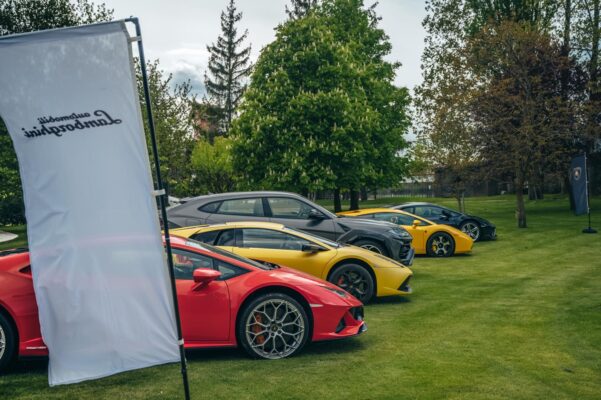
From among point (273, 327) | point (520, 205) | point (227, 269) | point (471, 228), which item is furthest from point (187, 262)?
point (520, 205)

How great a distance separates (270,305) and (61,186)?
3.14 metres

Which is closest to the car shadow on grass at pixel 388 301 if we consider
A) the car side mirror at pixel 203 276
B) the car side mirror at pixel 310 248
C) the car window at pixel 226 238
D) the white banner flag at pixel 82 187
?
the car side mirror at pixel 310 248

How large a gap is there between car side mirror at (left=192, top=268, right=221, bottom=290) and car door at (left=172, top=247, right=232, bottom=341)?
42 millimetres

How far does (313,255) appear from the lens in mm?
10477

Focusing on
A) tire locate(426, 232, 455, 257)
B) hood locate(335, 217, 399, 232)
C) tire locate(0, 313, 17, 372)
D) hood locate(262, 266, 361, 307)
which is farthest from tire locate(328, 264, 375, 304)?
tire locate(426, 232, 455, 257)

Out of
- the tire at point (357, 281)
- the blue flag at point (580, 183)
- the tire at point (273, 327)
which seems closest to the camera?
the tire at point (273, 327)

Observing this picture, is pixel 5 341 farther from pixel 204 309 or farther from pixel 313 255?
pixel 313 255

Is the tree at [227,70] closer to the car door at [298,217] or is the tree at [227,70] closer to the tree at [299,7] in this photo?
the tree at [299,7]

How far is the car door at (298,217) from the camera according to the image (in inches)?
549

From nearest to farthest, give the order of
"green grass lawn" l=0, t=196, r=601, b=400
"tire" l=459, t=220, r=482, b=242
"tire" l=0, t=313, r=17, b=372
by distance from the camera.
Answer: "green grass lawn" l=0, t=196, r=601, b=400 → "tire" l=0, t=313, r=17, b=372 → "tire" l=459, t=220, r=482, b=242

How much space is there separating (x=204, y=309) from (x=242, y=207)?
278 inches

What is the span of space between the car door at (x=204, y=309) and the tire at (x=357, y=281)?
3.52m

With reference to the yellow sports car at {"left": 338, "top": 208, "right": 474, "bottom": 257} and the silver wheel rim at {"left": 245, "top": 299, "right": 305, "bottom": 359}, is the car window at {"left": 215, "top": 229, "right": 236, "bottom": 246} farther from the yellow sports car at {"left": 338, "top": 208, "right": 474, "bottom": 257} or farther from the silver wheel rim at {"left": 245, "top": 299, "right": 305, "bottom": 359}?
the yellow sports car at {"left": 338, "top": 208, "right": 474, "bottom": 257}

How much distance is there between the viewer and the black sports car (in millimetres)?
21545
